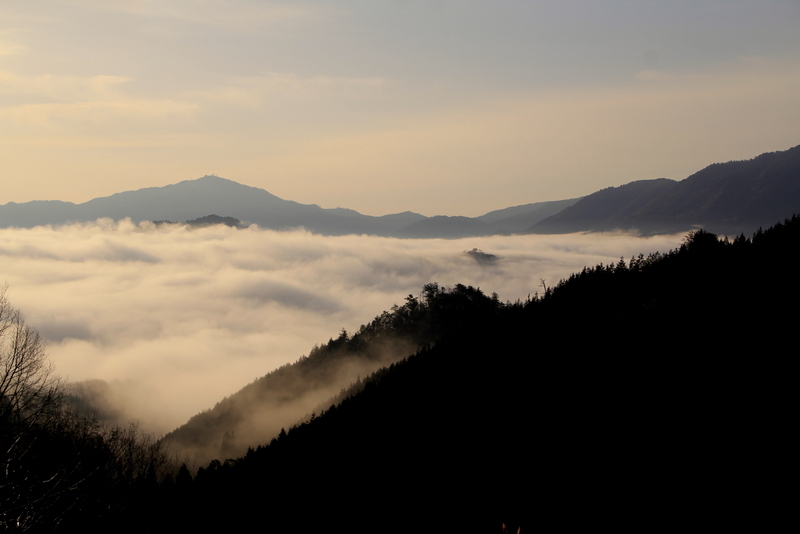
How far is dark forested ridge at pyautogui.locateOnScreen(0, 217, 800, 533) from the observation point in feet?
192

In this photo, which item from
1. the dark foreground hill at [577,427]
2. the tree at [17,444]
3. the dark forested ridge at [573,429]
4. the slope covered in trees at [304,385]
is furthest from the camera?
the slope covered in trees at [304,385]

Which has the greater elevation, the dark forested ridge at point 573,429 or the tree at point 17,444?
the tree at point 17,444

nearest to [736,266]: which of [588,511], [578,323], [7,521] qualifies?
[578,323]

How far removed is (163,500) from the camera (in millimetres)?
55375

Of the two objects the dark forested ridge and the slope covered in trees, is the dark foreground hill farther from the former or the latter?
the slope covered in trees

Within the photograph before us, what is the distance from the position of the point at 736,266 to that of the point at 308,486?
86456 millimetres

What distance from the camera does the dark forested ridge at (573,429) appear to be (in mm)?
58375

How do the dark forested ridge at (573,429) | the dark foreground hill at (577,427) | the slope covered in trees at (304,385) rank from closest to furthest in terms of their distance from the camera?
the dark forested ridge at (573,429) < the dark foreground hill at (577,427) < the slope covered in trees at (304,385)

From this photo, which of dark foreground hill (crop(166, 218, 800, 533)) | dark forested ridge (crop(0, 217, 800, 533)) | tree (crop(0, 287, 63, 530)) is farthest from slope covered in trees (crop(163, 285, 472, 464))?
tree (crop(0, 287, 63, 530))

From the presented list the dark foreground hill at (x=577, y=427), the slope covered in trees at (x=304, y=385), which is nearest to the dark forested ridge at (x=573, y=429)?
the dark foreground hill at (x=577, y=427)

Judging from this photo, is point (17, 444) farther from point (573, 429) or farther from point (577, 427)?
point (577, 427)

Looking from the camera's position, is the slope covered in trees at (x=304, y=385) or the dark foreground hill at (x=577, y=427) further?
the slope covered in trees at (x=304, y=385)

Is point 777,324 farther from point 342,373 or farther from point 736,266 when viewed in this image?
point 342,373

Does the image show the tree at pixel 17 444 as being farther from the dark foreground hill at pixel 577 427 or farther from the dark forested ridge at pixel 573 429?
the dark foreground hill at pixel 577 427
